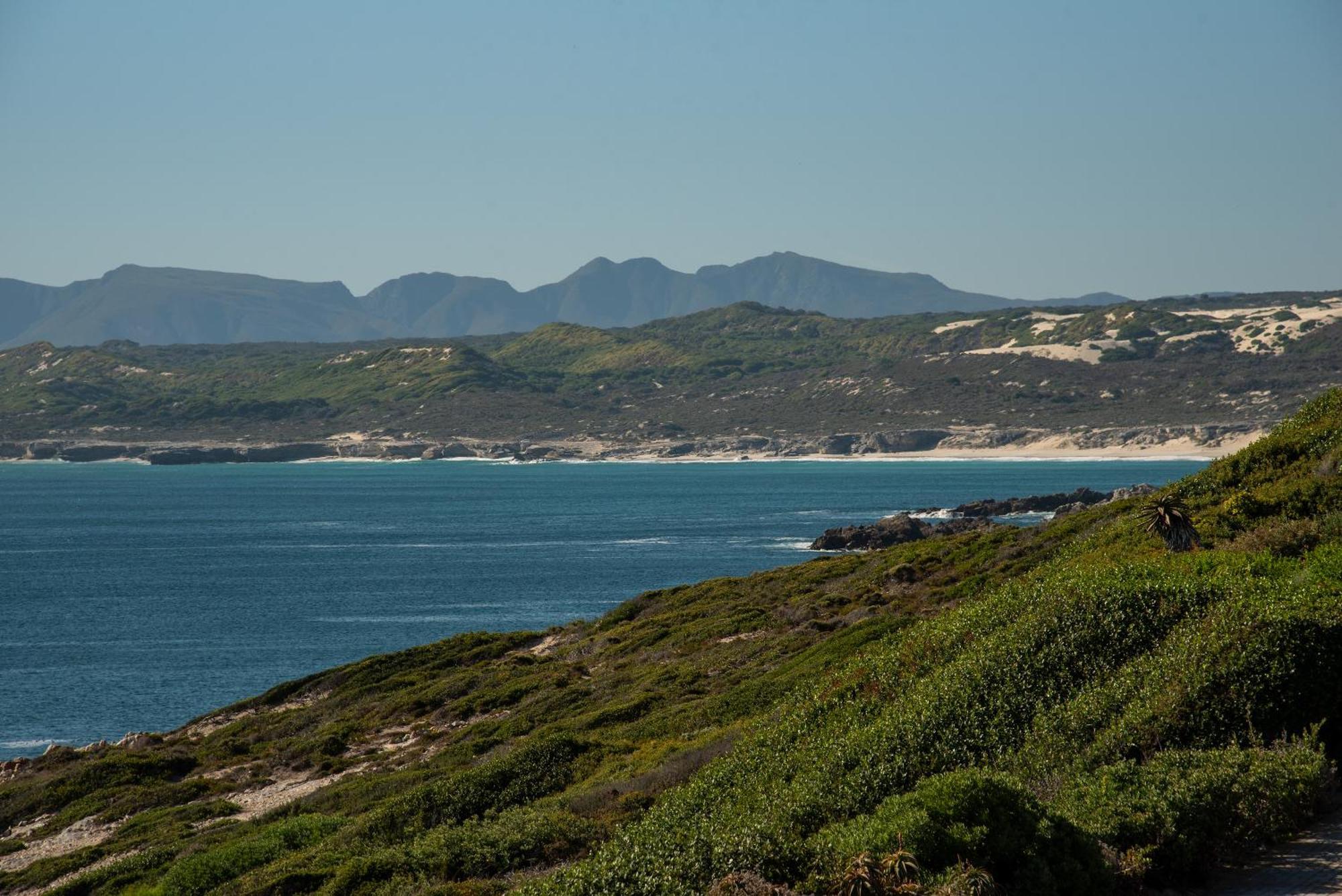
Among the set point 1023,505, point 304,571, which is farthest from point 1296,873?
point 1023,505

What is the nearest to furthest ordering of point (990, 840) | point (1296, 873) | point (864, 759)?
point (990, 840), point (1296, 873), point (864, 759)

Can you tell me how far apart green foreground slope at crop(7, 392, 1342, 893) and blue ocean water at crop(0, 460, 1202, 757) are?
720 inches

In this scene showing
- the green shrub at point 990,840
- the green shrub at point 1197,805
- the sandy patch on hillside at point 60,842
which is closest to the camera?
the green shrub at point 990,840

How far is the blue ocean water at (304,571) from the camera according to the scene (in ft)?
190

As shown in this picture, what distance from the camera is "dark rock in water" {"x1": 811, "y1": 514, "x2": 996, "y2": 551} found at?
89125mm

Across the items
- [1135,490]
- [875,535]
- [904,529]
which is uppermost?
[1135,490]

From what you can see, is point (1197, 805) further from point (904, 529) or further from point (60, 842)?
point (904, 529)

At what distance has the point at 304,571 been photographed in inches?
3834

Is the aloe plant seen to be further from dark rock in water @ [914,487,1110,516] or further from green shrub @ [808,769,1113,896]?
dark rock in water @ [914,487,1110,516]

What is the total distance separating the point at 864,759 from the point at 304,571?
85962 mm

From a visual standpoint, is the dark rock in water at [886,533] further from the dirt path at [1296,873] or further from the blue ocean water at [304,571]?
the dirt path at [1296,873]

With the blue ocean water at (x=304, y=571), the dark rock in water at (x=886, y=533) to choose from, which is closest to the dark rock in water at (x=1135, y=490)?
the dark rock in water at (x=886, y=533)

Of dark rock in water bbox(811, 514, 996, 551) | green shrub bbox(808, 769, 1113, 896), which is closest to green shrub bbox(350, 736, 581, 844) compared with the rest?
green shrub bbox(808, 769, 1113, 896)

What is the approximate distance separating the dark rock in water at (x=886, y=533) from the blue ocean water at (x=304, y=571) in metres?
2.88
